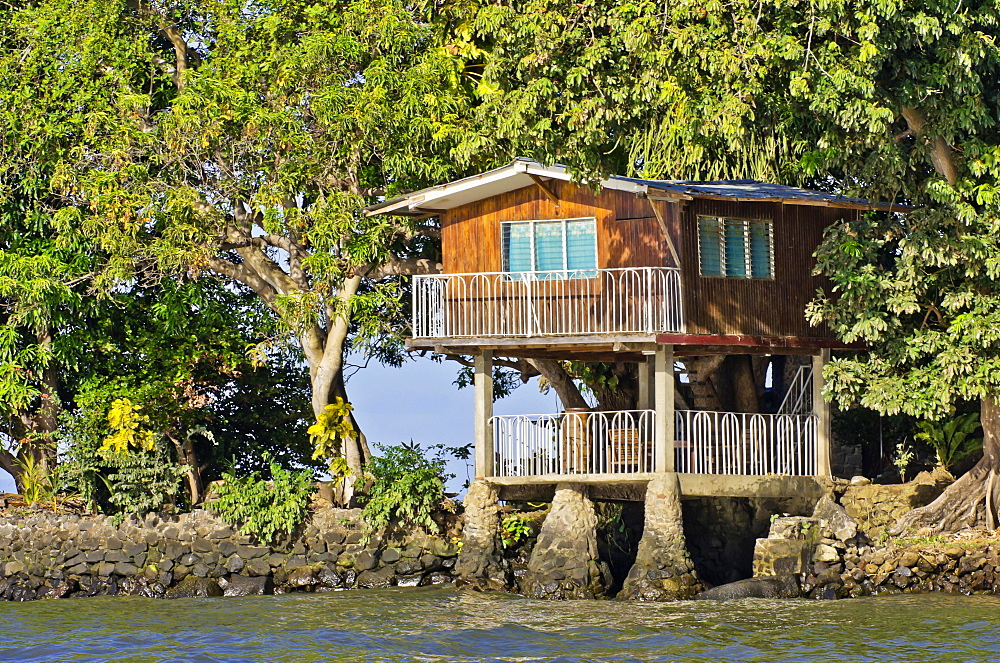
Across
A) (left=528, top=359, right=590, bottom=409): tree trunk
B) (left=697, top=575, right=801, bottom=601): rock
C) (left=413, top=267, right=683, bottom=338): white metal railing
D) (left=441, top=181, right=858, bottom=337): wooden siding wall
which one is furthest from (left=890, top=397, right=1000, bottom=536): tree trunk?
(left=528, top=359, right=590, bottom=409): tree trunk

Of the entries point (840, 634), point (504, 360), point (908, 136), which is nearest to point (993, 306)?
point (908, 136)

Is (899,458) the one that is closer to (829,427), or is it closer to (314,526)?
(829,427)

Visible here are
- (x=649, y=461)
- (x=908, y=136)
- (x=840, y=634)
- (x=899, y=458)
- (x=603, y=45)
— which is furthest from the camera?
(x=899, y=458)

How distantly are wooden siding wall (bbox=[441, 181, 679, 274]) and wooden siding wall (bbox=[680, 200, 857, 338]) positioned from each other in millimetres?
651

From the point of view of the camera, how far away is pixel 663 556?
25.3m

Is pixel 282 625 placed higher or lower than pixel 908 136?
lower

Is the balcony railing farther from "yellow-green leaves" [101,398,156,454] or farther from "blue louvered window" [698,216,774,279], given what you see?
"yellow-green leaves" [101,398,156,454]

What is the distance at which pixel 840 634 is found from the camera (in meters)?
21.2

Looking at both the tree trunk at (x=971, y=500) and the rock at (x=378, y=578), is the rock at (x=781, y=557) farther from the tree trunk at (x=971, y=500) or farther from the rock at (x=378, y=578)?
the rock at (x=378, y=578)

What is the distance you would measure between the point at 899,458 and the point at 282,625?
12528 millimetres

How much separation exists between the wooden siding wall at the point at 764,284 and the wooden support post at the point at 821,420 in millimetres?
A: 504

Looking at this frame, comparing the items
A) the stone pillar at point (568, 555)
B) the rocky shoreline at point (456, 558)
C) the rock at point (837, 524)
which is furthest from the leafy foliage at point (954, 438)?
the stone pillar at point (568, 555)

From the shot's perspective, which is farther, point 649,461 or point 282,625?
point 649,461

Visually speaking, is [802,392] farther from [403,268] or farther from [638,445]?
[403,268]
